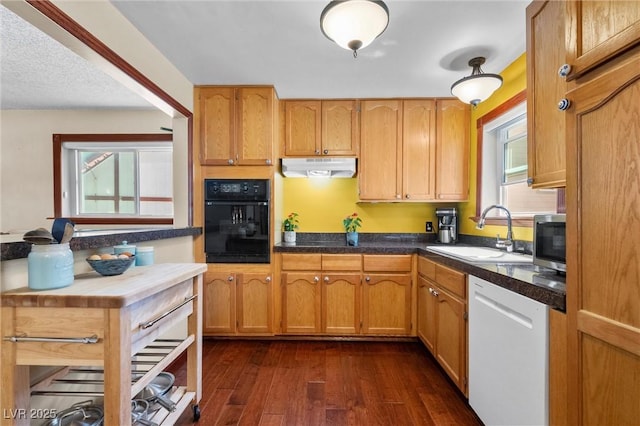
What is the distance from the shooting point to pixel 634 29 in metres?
0.75

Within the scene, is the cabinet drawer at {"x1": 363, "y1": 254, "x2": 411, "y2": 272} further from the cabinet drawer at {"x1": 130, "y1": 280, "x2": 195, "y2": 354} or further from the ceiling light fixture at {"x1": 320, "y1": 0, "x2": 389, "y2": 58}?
the ceiling light fixture at {"x1": 320, "y1": 0, "x2": 389, "y2": 58}

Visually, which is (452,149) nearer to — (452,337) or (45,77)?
(452,337)

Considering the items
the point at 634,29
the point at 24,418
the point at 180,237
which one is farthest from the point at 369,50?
the point at 24,418

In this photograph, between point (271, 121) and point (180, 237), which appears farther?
point (271, 121)

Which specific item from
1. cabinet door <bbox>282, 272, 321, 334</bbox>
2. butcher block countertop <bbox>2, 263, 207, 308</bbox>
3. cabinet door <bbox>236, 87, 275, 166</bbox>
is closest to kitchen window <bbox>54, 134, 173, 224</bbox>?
cabinet door <bbox>236, 87, 275, 166</bbox>

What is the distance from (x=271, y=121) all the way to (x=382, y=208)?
153cm

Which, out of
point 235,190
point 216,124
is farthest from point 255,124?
point 235,190

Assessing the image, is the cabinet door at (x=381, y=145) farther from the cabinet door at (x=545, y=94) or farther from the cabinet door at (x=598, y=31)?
the cabinet door at (x=598, y=31)

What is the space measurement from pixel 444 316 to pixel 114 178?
12.6 ft

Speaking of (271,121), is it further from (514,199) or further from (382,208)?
Answer: (514,199)

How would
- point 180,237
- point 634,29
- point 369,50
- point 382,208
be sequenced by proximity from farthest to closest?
point 382,208, point 180,237, point 369,50, point 634,29

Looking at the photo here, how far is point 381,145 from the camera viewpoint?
2814mm

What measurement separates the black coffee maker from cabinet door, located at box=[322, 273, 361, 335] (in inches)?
43.1

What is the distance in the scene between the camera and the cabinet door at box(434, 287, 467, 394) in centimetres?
171
